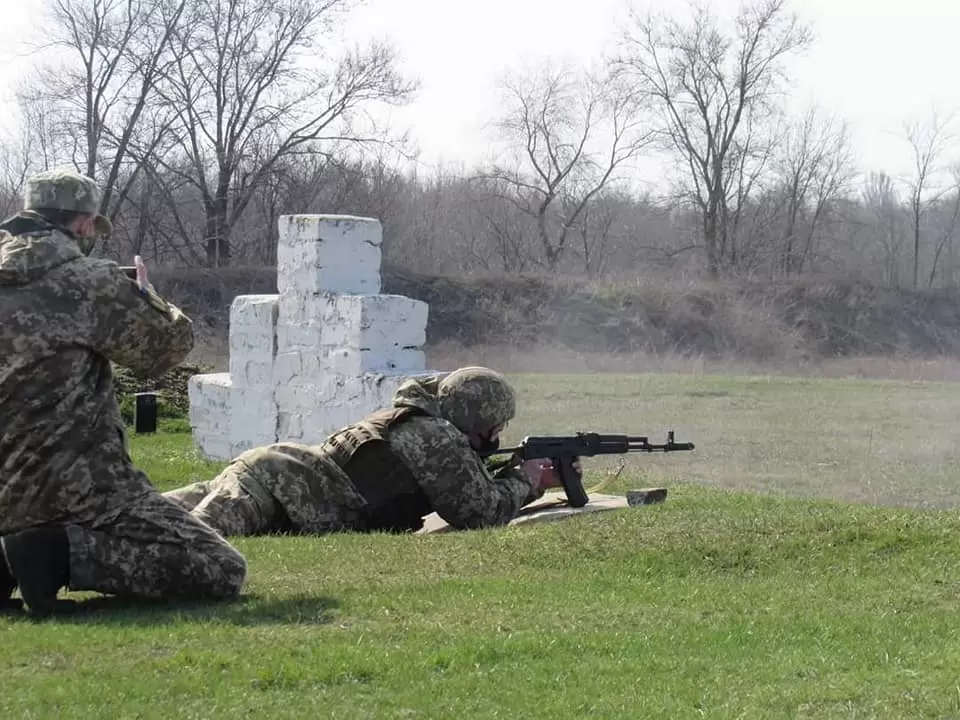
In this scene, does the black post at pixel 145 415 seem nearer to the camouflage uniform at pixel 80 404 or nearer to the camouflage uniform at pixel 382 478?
the camouflage uniform at pixel 382 478

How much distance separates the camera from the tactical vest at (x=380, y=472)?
8078 millimetres

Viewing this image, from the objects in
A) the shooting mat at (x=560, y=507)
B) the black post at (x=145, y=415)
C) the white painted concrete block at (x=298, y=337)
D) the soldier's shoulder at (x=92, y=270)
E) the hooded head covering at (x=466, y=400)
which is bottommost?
the black post at (x=145, y=415)

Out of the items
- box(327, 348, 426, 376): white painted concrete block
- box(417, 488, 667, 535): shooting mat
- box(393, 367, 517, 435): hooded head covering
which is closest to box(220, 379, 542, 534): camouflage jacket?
box(393, 367, 517, 435): hooded head covering

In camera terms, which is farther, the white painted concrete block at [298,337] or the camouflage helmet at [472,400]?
the white painted concrete block at [298,337]

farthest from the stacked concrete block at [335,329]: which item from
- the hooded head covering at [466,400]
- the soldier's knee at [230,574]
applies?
the soldier's knee at [230,574]

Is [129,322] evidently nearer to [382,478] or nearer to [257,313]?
[382,478]

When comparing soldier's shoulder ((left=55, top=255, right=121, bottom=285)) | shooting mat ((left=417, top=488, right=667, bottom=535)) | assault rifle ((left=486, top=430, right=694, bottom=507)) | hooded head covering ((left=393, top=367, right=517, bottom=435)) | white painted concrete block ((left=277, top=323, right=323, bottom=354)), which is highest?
soldier's shoulder ((left=55, top=255, right=121, bottom=285))

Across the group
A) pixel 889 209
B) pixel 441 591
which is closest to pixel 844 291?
pixel 889 209

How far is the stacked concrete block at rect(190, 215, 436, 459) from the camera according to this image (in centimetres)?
1092

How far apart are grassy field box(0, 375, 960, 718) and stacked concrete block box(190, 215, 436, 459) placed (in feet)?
9.43

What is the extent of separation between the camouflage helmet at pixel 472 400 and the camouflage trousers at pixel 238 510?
3.85 ft

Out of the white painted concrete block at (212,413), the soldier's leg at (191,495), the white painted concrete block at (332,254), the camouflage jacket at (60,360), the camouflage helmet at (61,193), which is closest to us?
the camouflage jacket at (60,360)

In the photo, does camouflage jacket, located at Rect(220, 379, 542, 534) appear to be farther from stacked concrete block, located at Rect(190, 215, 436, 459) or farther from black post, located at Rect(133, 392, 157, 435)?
black post, located at Rect(133, 392, 157, 435)

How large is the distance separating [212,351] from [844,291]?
2187 cm
